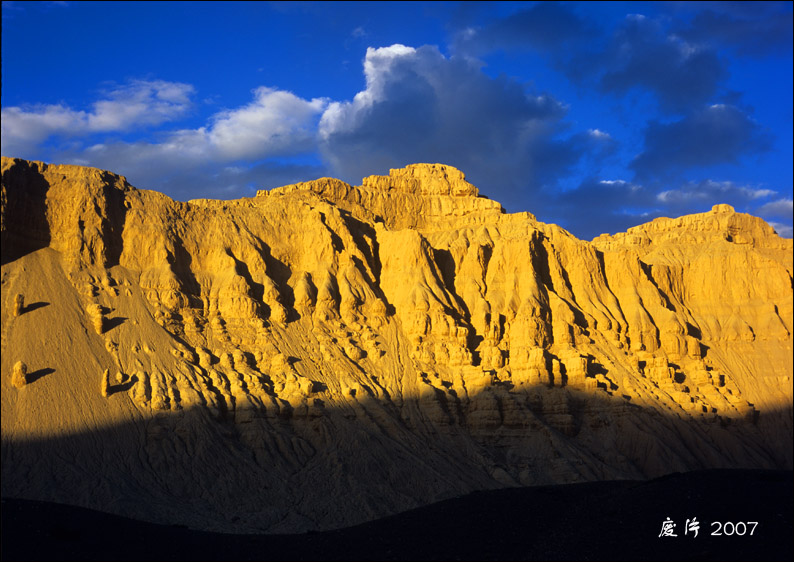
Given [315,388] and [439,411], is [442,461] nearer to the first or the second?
[439,411]

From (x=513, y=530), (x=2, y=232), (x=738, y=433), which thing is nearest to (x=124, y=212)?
(x=2, y=232)

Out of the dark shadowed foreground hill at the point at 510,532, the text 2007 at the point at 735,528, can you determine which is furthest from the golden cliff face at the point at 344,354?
the text 2007 at the point at 735,528

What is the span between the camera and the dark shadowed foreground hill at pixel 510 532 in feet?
104

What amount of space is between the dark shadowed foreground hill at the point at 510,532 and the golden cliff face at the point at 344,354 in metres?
6.96

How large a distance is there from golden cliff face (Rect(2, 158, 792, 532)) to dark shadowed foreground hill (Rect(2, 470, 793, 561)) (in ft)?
22.8

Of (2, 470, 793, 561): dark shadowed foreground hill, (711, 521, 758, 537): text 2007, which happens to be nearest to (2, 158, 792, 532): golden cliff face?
(2, 470, 793, 561): dark shadowed foreground hill

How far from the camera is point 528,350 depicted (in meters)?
64.9

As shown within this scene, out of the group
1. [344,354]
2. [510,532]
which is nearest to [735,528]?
[510,532]

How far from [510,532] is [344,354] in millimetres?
26761

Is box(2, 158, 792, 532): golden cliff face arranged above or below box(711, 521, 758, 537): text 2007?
above

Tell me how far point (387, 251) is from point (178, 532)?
116 feet

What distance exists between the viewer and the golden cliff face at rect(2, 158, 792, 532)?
49969 mm

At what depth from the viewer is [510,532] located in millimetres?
36812

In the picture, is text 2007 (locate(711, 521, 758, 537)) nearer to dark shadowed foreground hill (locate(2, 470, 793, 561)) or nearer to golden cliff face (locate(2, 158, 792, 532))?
dark shadowed foreground hill (locate(2, 470, 793, 561))
